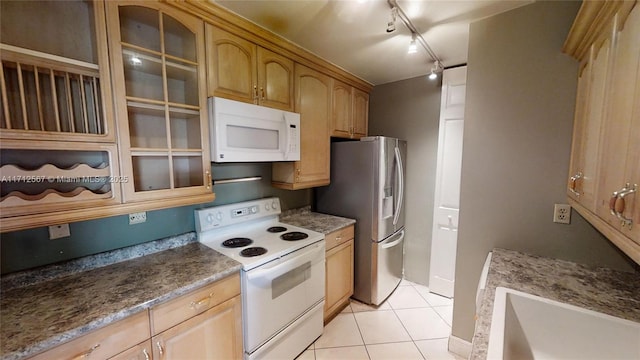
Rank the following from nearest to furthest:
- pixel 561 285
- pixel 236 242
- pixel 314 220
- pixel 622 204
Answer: pixel 622 204, pixel 561 285, pixel 236 242, pixel 314 220

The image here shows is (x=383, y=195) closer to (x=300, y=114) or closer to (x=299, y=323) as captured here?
(x=300, y=114)

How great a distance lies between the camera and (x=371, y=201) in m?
2.36

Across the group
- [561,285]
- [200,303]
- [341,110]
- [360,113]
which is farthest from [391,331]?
[360,113]

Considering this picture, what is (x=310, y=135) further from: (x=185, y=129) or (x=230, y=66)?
(x=185, y=129)

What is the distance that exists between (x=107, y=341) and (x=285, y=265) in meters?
0.91

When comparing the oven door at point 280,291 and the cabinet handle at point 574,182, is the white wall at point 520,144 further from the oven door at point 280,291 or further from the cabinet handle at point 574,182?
the oven door at point 280,291

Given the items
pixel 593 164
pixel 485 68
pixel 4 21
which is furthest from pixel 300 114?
pixel 593 164

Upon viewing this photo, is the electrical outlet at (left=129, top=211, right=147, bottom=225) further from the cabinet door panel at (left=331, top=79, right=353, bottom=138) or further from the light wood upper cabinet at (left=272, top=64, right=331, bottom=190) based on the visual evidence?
the cabinet door panel at (left=331, top=79, right=353, bottom=138)

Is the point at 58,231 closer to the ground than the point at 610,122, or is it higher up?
closer to the ground

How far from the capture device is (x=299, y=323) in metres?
1.85

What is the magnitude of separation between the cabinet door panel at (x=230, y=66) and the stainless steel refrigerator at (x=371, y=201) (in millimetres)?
1134

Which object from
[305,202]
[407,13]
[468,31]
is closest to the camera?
[407,13]

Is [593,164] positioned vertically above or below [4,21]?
below

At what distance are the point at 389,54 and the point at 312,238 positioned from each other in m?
1.73
